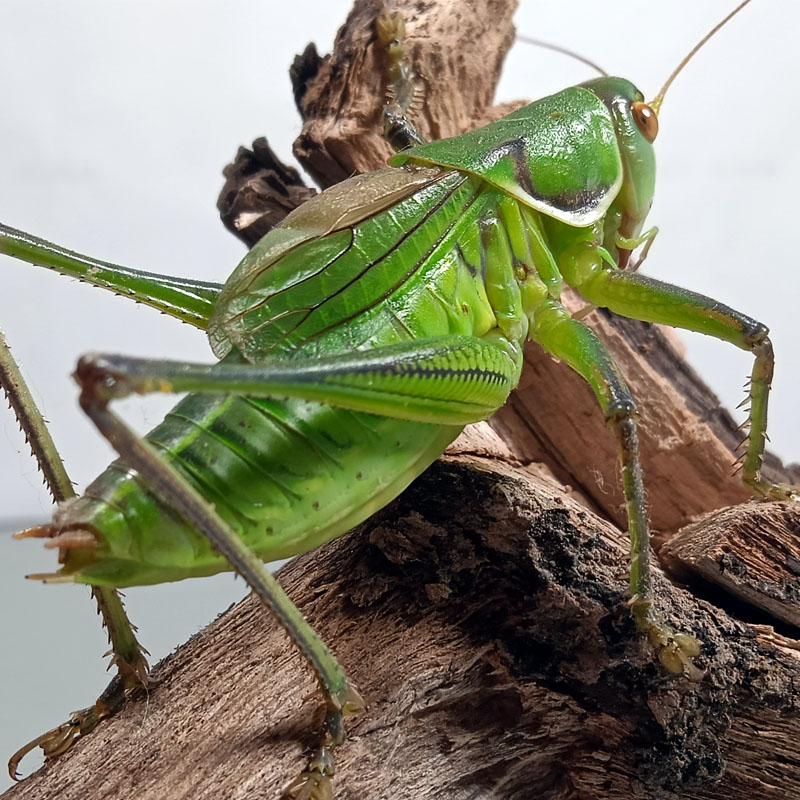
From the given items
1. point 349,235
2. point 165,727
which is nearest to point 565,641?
point 165,727

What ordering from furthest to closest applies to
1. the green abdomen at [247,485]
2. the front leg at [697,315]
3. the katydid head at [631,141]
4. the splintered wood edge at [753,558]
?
the katydid head at [631,141] < the front leg at [697,315] < the splintered wood edge at [753,558] < the green abdomen at [247,485]

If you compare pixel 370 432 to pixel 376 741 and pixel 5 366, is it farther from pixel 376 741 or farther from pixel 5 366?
pixel 5 366

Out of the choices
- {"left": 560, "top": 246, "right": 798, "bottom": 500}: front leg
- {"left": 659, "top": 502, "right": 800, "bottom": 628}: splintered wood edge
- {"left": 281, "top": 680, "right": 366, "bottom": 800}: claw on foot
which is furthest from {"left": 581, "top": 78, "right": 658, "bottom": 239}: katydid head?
{"left": 281, "top": 680, "right": 366, "bottom": 800}: claw on foot

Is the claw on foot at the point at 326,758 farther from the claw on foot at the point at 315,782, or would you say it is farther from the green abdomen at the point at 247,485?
the green abdomen at the point at 247,485

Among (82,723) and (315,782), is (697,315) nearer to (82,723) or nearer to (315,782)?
(315,782)

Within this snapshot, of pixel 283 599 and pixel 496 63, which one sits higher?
pixel 496 63

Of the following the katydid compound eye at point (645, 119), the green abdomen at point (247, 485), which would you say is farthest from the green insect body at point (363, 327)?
the katydid compound eye at point (645, 119)

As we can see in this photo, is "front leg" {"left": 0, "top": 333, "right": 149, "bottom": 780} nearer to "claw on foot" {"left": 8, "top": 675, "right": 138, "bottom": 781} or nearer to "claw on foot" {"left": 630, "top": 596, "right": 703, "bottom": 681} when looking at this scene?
"claw on foot" {"left": 8, "top": 675, "right": 138, "bottom": 781}
